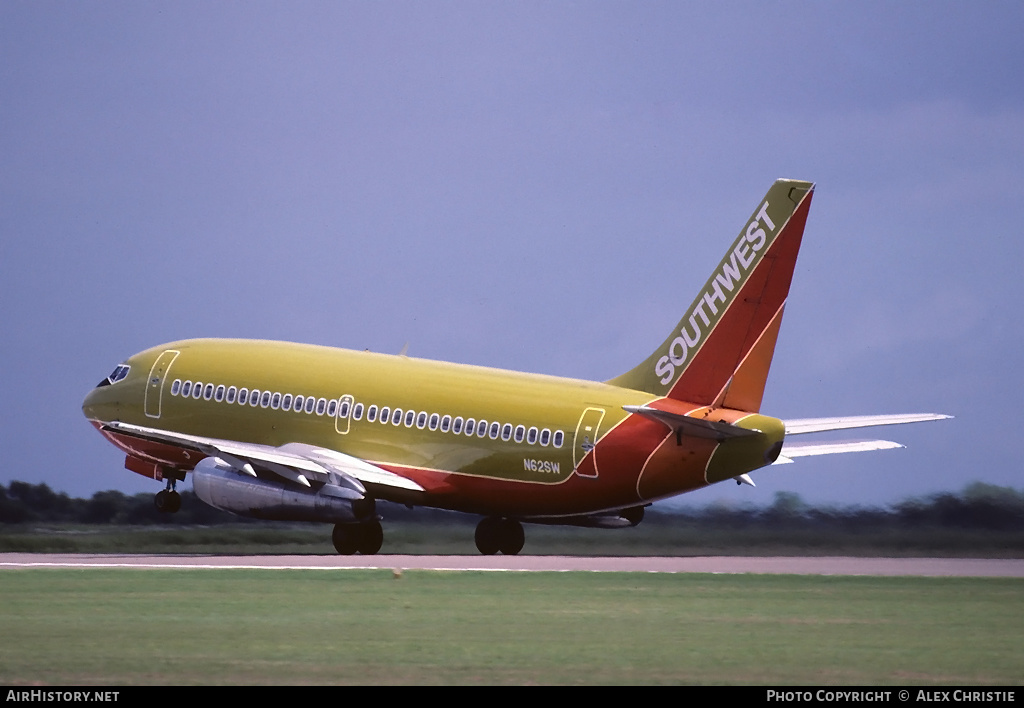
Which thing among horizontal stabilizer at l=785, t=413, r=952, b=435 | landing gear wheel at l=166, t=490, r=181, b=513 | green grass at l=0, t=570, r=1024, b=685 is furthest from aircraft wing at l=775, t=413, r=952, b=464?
landing gear wheel at l=166, t=490, r=181, b=513

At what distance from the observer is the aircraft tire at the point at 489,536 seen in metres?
47.3

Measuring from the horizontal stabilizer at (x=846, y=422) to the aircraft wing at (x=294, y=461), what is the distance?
9.81 metres

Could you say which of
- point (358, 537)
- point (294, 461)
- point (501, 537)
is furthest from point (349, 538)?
point (501, 537)

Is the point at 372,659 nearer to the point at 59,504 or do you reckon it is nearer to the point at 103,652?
the point at 103,652

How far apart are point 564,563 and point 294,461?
758 cm

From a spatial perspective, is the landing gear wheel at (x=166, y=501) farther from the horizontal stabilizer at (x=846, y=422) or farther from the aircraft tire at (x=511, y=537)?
the horizontal stabilizer at (x=846, y=422)

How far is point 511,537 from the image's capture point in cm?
4716

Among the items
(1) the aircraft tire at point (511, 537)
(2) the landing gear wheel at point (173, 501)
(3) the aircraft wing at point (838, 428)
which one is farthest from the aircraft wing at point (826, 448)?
(2) the landing gear wheel at point (173, 501)

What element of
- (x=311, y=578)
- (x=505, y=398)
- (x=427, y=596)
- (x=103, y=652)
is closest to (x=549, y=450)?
(x=505, y=398)

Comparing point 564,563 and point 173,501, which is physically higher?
point 173,501

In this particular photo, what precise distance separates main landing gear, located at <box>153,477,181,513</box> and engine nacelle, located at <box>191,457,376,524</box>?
636cm

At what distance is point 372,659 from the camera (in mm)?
22172

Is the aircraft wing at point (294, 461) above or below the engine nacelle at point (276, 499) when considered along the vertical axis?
above

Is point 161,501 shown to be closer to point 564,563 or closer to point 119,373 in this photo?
point 119,373
